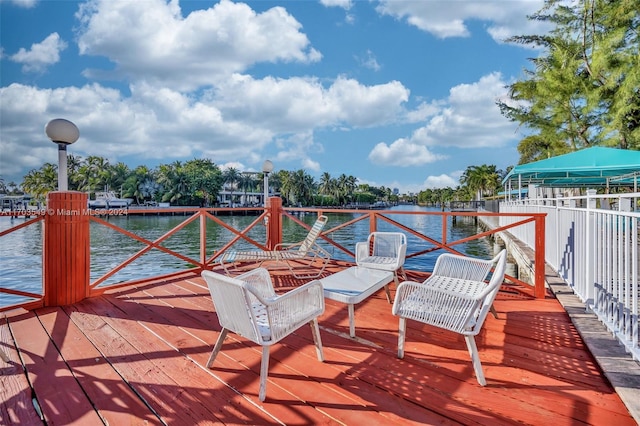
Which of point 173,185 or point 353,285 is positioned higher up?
point 173,185

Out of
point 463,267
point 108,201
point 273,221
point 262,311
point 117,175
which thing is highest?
point 117,175

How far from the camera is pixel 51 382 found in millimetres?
1949

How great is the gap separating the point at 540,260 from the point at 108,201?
5644 cm

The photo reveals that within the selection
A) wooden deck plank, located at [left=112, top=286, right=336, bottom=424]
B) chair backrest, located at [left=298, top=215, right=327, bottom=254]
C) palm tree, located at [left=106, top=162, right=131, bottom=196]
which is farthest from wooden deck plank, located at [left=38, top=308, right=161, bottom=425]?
palm tree, located at [left=106, top=162, right=131, bottom=196]

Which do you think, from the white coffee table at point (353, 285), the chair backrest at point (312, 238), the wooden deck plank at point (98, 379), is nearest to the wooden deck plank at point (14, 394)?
the wooden deck plank at point (98, 379)

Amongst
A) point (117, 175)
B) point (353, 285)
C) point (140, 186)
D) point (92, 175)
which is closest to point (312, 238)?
point (353, 285)

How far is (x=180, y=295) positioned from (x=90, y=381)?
1756 mm

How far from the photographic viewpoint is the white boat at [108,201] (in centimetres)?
4831

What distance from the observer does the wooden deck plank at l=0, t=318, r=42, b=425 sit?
5.37 ft

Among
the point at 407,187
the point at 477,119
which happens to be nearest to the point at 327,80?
the point at 477,119

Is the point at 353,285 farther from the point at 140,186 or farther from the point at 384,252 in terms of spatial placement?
the point at 140,186

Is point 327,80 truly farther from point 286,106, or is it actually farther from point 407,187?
point 407,187

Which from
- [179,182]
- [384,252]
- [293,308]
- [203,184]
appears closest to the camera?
[293,308]

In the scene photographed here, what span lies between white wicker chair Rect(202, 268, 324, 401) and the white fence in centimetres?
199
